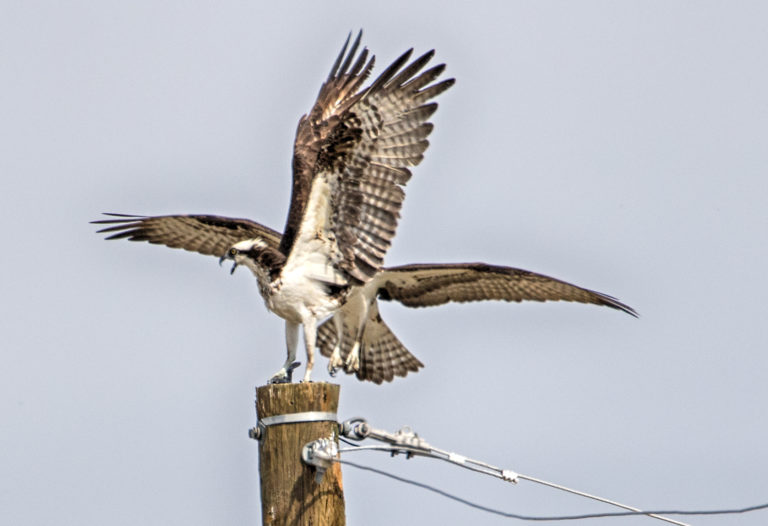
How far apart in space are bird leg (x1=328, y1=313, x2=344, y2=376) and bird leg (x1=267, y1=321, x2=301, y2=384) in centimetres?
128

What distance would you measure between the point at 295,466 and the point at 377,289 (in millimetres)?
4833

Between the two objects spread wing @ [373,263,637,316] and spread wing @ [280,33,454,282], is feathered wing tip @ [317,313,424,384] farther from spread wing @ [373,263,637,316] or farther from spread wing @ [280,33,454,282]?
spread wing @ [280,33,454,282]

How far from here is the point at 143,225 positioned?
9.91m

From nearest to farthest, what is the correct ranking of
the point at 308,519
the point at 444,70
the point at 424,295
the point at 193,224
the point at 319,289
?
the point at 308,519 < the point at 319,289 < the point at 444,70 < the point at 193,224 < the point at 424,295

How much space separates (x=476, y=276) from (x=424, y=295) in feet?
2.07

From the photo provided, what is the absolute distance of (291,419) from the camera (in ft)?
19.4

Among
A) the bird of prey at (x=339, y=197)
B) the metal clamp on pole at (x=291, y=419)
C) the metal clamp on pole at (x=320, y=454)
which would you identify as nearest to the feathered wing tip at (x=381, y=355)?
the bird of prey at (x=339, y=197)

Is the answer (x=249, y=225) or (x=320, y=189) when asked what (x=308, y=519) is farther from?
(x=249, y=225)

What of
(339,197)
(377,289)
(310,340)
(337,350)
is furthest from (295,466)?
(377,289)

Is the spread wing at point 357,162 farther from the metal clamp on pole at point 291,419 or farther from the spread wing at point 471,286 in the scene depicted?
the metal clamp on pole at point 291,419

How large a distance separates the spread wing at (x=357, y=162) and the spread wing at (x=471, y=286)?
4.09 ft

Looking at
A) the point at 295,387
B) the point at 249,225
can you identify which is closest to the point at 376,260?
the point at 249,225

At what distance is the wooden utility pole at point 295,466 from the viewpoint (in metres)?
5.86

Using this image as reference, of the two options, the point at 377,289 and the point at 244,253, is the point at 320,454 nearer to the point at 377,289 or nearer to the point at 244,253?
the point at 244,253
